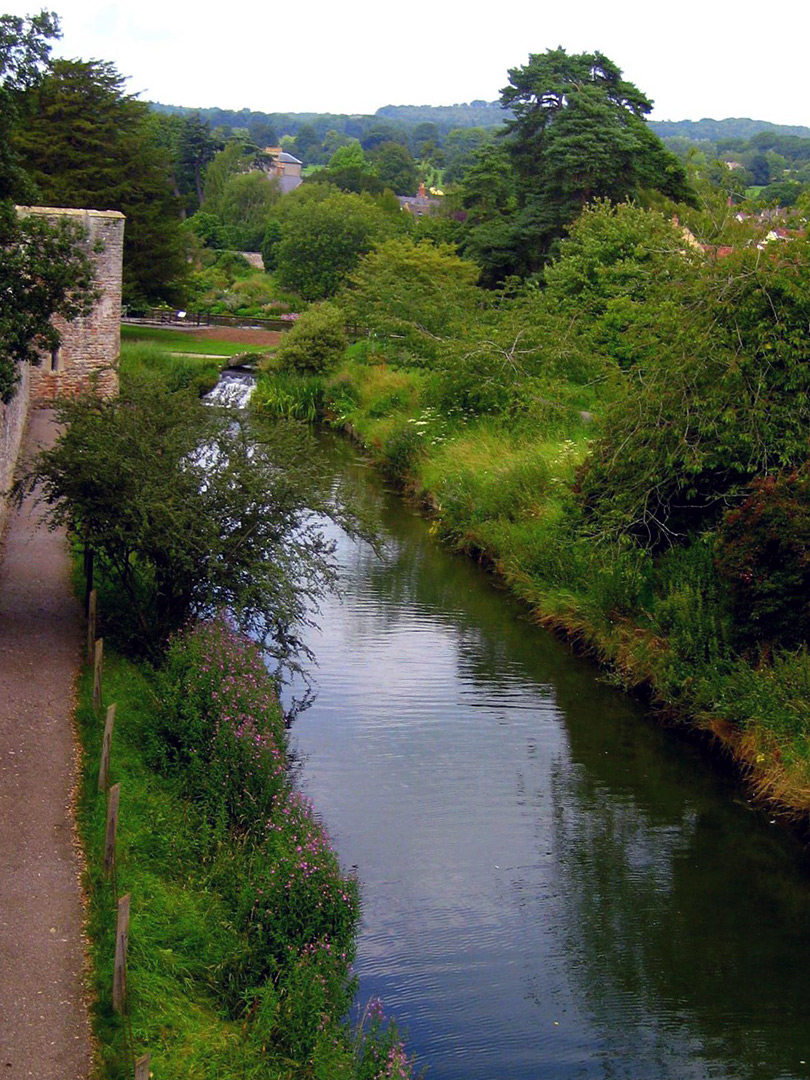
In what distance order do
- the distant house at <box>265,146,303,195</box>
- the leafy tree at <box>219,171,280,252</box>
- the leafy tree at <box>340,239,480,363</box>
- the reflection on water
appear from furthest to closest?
the distant house at <box>265,146,303,195</box>
the leafy tree at <box>219,171,280,252</box>
the leafy tree at <box>340,239,480,363</box>
the reflection on water

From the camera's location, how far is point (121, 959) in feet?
26.0

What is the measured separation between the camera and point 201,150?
11712 centimetres

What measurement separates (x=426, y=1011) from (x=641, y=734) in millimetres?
7415

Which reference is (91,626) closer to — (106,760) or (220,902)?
(106,760)

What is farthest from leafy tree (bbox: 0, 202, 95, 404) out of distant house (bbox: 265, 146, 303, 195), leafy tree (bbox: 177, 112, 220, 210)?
distant house (bbox: 265, 146, 303, 195)

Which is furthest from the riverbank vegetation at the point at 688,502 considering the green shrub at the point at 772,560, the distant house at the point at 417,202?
the distant house at the point at 417,202

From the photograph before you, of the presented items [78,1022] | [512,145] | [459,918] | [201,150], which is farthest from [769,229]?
[201,150]

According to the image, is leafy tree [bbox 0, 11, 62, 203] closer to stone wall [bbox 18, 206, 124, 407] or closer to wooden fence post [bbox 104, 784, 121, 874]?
wooden fence post [bbox 104, 784, 121, 874]

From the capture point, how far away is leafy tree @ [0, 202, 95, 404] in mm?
14000

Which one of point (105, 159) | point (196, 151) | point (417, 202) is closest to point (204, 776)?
point (105, 159)

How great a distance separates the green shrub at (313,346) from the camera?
4522cm

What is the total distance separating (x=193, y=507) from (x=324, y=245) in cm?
5285

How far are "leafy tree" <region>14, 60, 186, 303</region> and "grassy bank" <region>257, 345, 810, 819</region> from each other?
1839cm

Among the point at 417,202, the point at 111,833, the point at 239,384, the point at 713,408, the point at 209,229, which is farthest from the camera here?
the point at 417,202
